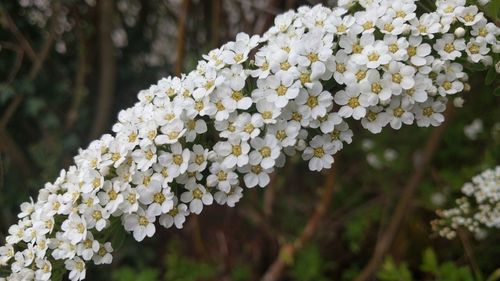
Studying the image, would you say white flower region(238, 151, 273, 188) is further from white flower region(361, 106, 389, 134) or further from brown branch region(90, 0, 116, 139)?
brown branch region(90, 0, 116, 139)

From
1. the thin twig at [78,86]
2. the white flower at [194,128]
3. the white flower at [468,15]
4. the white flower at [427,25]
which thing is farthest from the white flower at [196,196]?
the thin twig at [78,86]

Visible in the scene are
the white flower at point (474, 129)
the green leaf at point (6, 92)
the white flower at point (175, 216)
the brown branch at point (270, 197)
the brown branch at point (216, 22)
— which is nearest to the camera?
the white flower at point (175, 216)

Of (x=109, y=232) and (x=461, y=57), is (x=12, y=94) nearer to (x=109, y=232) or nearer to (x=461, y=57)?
(x=109, y=232)

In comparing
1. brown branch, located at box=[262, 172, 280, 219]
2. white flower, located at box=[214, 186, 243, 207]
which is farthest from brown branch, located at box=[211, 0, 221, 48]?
white flower, located at box=[214, 186, 243, 207]

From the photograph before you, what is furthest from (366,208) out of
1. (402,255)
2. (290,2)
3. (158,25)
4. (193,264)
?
(158,25)

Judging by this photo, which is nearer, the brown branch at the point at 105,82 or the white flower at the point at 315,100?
the white flower at the point at 315,100

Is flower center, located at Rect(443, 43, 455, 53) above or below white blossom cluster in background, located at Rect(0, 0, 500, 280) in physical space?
below

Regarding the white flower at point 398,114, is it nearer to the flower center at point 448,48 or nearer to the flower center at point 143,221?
the flower center at point 448,48
